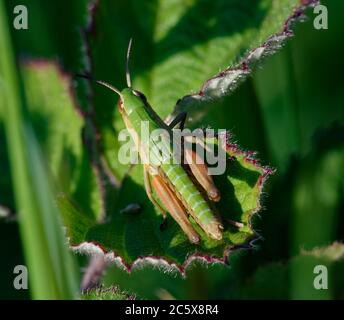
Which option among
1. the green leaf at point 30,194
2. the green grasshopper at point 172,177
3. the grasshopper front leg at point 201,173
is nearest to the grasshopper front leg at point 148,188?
the green grasshopper at point 172,177

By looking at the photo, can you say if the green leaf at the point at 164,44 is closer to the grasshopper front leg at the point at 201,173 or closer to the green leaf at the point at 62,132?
the green leaf at the point at 62,132

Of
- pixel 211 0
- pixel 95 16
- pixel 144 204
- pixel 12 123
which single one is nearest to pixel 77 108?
pixel 95 16

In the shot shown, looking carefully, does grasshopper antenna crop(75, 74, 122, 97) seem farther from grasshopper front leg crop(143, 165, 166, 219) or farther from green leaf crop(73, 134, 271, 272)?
green leaf crop(73, 134, 271, 272)

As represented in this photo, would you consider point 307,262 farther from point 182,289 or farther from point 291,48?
point 291,48

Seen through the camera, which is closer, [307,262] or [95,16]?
[307,262]

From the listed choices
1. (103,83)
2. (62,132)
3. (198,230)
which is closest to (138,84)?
(103,83)

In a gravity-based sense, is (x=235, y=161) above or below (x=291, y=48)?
below
